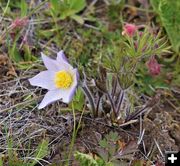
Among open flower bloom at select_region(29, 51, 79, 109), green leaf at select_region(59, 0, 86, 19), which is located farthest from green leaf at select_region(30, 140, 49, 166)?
green leaf at select_region(59, 0, 86, 19)

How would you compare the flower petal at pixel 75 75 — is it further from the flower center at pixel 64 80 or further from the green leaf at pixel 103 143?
the green leaf at pixel 103 143

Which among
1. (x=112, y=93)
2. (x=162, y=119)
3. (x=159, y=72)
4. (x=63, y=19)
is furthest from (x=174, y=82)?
(x=63, y=19)

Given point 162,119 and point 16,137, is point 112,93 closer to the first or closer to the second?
point 162,119

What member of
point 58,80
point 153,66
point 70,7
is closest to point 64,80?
point 58,80

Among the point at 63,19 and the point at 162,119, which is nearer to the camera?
the point at 162,119

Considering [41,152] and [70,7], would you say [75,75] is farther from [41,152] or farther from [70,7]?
[70,7]

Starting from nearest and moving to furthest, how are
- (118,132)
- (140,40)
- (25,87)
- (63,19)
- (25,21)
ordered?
(140,40) → (118,132) → (25,87) → (25,21) → (63,19)

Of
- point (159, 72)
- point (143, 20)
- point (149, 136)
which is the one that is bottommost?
point (149, 136)
